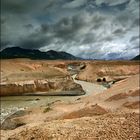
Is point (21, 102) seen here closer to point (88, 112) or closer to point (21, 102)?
point (21, 102)

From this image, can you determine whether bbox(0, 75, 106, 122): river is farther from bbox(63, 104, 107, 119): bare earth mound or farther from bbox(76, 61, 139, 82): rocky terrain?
bbox(76, 61, 139, 82): rocky terrain

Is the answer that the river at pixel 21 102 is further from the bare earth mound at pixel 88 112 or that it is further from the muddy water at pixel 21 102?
the bare earth mound at pixel 88 112

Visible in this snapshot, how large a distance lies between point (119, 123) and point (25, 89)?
82.6ft

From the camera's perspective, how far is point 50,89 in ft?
122

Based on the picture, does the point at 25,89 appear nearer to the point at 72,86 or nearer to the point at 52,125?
the point at 72,86

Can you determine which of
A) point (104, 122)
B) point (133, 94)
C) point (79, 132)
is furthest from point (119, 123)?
point (133, 94)

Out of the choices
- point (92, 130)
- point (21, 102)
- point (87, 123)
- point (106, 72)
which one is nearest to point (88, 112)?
point (87, 123)

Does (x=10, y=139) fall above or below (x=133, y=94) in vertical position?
below

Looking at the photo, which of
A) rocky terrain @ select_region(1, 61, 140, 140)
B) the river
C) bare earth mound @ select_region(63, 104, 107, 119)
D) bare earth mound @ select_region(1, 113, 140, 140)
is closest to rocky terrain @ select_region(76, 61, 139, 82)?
the river

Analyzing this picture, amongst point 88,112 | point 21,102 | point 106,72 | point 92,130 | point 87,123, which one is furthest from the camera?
point 106,72

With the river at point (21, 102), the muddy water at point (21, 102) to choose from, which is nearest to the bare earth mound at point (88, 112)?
the river at point (21, 102)

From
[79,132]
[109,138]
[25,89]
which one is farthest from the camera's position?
[25,89]

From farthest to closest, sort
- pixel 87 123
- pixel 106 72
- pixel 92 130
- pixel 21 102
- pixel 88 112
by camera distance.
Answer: pixel 106 72 → pixel 21 102 → pixel 88 112 → pixel 87 123 → pixel 92 130

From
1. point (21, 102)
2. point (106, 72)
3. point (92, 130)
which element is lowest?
point (21, 102)
